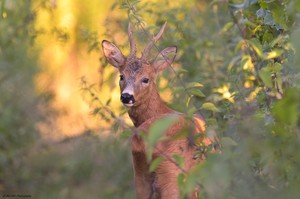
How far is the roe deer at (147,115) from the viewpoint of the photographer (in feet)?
18.6

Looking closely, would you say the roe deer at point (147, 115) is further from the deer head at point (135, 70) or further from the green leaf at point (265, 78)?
the green leaf at point (265, 78)

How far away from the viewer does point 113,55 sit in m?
6.65

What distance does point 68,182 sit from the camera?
32.3 feet

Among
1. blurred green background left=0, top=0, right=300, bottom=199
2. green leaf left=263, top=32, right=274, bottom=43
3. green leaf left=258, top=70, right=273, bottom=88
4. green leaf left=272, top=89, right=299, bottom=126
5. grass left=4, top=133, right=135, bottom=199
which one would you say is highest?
green leaf left=272, top=89, right=299, bottom=126

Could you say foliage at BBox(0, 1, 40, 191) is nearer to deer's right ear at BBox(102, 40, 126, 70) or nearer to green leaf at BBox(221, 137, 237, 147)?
deer's right ear at BBox(102, 40, 126, 70)

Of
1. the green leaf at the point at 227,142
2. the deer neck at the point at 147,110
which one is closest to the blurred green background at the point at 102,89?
the deer neck at the point at 147,110

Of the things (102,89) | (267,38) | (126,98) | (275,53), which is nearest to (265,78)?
(275,53)

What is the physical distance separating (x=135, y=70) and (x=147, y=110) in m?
0.35

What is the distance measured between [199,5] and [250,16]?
410cm

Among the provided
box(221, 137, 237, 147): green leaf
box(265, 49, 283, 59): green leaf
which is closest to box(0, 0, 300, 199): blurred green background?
box(221, 137, 237, 147): green leaf

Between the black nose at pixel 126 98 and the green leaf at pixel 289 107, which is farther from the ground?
the green leaf at pixel 289 107

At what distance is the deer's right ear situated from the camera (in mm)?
6566

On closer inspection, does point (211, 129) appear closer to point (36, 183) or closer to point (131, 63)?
point (131, 63)

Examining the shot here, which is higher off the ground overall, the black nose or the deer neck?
the black nose
